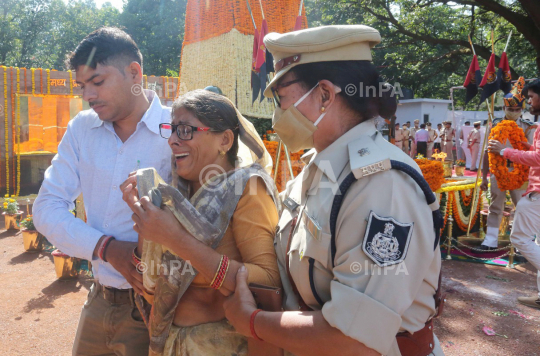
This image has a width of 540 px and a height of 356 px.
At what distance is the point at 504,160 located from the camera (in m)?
5.79

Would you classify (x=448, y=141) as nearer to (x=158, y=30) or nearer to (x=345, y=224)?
(x=345, y=224)

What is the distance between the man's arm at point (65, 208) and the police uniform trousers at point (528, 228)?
4.66 metres

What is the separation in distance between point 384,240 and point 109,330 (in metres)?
1.63

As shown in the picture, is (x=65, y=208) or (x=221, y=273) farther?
(x=65, y=208)

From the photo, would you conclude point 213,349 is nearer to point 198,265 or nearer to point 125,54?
point 198,265

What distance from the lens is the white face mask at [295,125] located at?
1457mm

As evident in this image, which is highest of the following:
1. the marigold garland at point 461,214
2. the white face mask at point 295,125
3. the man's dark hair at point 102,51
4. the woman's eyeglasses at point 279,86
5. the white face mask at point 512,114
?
the white face mask at point 512,114

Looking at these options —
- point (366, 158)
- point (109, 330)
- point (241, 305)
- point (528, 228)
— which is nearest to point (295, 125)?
point (366, 158)

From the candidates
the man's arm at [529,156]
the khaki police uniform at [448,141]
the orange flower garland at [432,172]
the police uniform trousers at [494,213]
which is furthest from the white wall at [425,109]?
the man's arm at [529,156]

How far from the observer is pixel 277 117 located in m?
1.52

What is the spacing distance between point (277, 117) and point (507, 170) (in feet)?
18.1

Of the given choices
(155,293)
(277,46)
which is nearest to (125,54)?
(277,46)

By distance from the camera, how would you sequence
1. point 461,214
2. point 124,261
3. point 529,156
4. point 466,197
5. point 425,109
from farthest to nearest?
point 425,109
point 466,197
point 461,214
point 529,156
point 124,261

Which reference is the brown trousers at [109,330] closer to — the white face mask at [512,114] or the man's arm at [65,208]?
the man's arm at [65,208]
